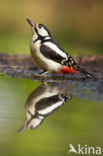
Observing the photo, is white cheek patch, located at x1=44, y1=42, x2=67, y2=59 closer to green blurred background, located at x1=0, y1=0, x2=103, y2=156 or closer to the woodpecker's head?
the woodpecker's head

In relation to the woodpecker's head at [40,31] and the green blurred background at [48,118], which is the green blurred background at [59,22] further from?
the woodpecker's head at [40,31]

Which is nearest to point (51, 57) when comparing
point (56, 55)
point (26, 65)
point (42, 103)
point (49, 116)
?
point (56, 55)

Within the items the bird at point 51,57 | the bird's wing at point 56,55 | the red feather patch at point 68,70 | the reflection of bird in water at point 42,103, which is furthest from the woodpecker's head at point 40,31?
the reflection of bird in water at point 42,103

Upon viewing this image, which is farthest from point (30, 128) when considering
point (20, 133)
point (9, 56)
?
point (9, 56)

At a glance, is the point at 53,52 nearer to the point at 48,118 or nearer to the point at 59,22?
the point at 48,118

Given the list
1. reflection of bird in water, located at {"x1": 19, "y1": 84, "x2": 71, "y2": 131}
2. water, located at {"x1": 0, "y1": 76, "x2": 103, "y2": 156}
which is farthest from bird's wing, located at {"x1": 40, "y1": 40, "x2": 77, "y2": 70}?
reflection of bird in water, located at {"x1": 19, "y1": 84, "x2": 71, "y2": 131}

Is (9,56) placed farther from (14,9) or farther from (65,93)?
(14,9)
